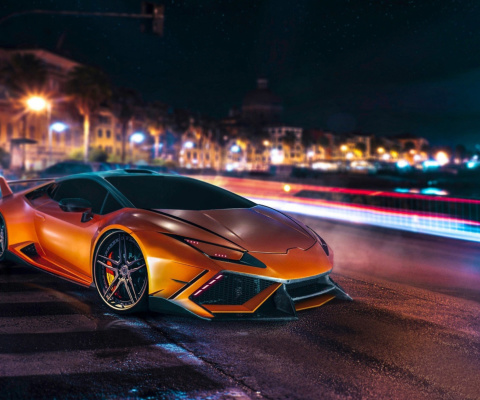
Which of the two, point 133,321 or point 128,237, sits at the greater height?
point 128,237

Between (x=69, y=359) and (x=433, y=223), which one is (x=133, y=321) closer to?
(x=69, y=359)

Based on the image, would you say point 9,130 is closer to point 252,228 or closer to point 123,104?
point 123,104

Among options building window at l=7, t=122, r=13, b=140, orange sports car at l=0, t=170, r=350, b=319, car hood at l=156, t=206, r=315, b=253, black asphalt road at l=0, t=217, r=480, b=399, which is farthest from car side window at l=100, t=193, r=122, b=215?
building window at l=7, t=122, r=13, b=140

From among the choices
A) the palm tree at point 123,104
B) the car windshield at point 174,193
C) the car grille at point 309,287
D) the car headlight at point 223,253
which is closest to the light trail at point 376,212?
the car windshield at point 174,193

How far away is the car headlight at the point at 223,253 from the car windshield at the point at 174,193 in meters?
0.99

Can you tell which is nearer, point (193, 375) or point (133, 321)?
point (193, 375)

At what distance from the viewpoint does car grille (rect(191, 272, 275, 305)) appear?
15.4ft

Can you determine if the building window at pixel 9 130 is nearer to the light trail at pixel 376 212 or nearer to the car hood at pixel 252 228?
the light trail at pixel 376 212

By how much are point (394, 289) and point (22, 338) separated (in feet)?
14.1

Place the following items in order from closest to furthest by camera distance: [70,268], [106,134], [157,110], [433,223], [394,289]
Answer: [70,268] < [394,289] < [433,223] < [106,134] < [157,110]

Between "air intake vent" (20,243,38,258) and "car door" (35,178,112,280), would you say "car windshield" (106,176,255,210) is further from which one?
"air intake vent" (20,243,38,258)

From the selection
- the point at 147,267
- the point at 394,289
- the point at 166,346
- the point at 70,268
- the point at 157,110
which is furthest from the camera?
the point at 157,110

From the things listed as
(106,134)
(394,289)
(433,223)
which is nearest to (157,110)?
(106,134)

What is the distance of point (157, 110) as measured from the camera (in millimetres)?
104188
